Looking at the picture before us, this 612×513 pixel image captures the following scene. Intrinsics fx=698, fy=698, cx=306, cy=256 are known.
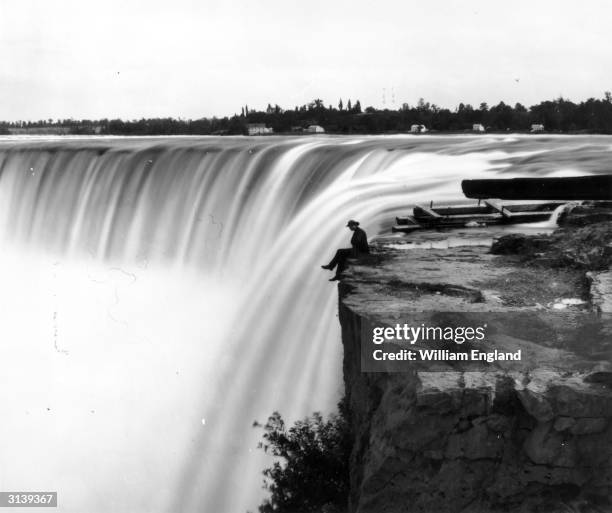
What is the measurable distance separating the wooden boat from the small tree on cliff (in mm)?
2631

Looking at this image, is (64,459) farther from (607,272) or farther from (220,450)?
(607,272)

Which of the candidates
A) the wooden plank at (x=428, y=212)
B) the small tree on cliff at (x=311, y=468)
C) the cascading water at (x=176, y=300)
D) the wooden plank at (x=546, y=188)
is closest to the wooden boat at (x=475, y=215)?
the wooden plank at (x=428, y=212)

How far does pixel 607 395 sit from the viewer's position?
169 inches

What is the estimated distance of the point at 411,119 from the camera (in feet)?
73.4

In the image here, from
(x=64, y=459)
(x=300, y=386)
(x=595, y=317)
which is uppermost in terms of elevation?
(x=595, y=317)

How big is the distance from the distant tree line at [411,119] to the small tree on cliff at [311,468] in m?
14.2

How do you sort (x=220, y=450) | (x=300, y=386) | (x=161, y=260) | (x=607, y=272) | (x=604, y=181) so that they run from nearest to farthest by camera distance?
(x=607, y=272), (x=300, y=386), (x=220, y=450), (x=604, y=181), (x=161, y=260)

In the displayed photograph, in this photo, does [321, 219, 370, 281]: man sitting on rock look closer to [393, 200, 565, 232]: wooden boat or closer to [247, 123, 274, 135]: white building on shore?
[393, 200, 565, 232]: wooden boat

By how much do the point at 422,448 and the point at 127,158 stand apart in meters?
13.4

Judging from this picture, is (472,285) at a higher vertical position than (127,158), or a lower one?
lower

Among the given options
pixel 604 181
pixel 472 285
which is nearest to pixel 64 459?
pixel 472 285

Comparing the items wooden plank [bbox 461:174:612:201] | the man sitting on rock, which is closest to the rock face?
the man sitting on rock

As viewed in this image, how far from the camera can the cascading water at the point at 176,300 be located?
8664 millimetres

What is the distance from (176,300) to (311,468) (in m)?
6.16
